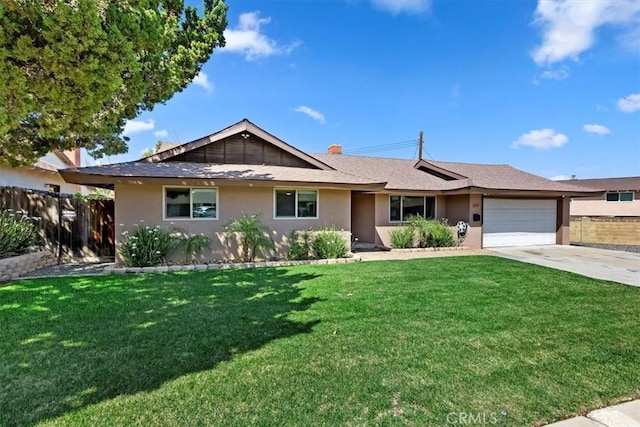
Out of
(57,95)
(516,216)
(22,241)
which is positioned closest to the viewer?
(57,95)

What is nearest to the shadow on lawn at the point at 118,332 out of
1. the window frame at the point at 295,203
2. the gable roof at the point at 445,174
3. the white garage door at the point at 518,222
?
the window frame at the point at 295,203

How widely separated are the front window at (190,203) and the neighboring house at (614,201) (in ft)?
85.9

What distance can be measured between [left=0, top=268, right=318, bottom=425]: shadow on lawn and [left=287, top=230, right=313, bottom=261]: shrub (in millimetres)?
3167

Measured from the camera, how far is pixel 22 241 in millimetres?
9273

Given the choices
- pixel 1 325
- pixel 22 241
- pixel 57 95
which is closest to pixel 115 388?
pixel 1 325

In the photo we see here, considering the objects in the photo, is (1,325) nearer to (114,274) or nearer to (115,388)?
(115,388)

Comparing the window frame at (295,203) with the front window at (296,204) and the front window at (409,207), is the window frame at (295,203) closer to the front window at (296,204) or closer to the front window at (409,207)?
the front window at (296,204)

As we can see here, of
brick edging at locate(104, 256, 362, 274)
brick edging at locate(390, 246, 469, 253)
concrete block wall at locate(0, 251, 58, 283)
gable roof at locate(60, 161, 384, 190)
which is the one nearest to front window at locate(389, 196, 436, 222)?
brick edging at locate(390, 246, 469, 253)

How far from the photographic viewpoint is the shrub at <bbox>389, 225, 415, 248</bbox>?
14.6 metres

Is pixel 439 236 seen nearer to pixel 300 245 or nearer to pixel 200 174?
pixel 300 245

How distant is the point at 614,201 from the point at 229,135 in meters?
33.1

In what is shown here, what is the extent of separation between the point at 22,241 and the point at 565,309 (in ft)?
41.9

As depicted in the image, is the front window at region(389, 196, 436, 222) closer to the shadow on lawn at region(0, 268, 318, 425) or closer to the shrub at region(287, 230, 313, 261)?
the shrub at region(287, 230, 313, 261)

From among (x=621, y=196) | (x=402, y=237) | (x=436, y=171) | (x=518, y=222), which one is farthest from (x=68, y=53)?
(x=621, y=196)
